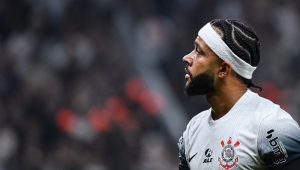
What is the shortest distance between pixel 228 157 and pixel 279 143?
0.29 metres

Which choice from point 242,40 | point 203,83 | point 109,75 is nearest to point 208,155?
point 203,83

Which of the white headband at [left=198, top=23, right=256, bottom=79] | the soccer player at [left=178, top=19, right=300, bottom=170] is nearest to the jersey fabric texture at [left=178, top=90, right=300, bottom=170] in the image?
the soccer player at [left=178, top=19, right=300, bottom=170]

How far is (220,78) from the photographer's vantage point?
267 centimetres

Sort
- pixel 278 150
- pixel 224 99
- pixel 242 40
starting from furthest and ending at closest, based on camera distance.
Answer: pixel 224 99 → pixel 242 40 → pixel 278 150

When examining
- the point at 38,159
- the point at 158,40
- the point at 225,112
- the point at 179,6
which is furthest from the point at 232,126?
the point at 179,6

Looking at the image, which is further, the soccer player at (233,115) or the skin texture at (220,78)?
the skin texture at (220,78)

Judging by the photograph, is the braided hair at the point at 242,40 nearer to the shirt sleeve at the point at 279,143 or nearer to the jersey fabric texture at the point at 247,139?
the jersey fabric texture at the point at 247,139

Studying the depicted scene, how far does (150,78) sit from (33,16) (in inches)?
84.9

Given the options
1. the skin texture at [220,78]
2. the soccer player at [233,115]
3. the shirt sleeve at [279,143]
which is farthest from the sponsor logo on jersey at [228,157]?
the skin texture at [220,78]

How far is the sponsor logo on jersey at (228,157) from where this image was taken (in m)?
2.43

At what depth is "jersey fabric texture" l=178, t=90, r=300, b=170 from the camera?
2.29m

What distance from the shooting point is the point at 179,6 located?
8617 mm

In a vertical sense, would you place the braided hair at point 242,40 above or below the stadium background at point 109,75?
below

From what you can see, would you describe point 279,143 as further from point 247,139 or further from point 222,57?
point 222,57
